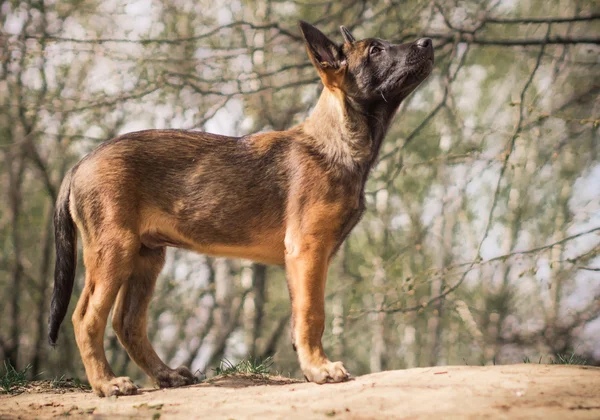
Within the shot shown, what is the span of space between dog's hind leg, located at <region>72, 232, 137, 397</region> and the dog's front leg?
138 centimetres

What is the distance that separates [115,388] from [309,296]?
5.65 feet

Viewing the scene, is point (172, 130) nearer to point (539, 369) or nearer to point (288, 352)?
point (539, 369)

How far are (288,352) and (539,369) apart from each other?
13.0 m

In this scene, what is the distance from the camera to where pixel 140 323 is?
596 centimetres

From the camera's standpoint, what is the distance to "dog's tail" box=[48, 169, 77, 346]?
5.64 meters

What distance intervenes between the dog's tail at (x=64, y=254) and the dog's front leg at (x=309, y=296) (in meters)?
1.95

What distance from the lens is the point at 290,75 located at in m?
14.2

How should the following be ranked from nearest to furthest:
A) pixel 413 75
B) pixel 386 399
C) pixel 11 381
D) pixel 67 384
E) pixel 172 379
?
pixel 386 399
pixel 413 75
pixel 172 379
pixel 11 381
pixel 67 384

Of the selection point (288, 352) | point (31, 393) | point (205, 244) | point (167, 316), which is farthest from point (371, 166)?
point (288, 352)

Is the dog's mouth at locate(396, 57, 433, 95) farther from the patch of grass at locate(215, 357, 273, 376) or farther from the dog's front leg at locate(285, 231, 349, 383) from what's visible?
the patch of grass at locate(215, 357, 273, 376)

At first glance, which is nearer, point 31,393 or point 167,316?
point 31,393

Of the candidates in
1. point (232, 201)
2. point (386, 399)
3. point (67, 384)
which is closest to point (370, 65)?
point (232, 201)

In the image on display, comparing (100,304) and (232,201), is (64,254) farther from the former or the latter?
(232,201)

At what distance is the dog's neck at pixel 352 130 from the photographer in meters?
5.80
